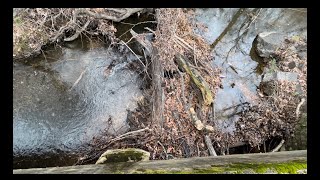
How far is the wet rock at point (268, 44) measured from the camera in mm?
6703

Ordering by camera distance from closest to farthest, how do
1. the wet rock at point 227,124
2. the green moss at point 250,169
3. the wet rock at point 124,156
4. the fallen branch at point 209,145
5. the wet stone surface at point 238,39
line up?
the green moss at point 250,169 → the wet rock at point 124,156 → the fallen branch at point 209,145 → the wet rock at point 227,124 → the wet stone surface at point 238,39

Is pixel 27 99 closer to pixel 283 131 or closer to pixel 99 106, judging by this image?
pixel 99 106

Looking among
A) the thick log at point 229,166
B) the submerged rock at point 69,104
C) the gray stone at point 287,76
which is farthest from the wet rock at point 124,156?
the gray stone at point 287,76

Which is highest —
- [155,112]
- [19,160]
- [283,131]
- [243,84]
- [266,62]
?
[266,62]

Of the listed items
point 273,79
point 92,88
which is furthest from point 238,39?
point 92,88

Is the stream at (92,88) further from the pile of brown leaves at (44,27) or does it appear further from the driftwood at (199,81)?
the driftwood at (199,81)

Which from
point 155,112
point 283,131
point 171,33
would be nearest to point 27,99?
point 155,112

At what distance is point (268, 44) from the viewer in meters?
6.71

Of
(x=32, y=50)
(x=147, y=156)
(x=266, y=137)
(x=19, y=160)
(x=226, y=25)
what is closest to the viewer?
(x=147, y=156)

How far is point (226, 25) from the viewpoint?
721 centimetres

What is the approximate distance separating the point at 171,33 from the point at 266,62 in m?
2.16

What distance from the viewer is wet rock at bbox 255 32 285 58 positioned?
670 centimetres

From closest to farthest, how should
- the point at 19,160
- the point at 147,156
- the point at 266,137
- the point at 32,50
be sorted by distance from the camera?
the point at 147,156 < the point at 19,160 < the point at 266,137 < the point at 32,50

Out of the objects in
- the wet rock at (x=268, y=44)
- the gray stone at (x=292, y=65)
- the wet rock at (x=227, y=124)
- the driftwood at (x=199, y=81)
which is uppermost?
the wet rock at (x=268, y=44)
